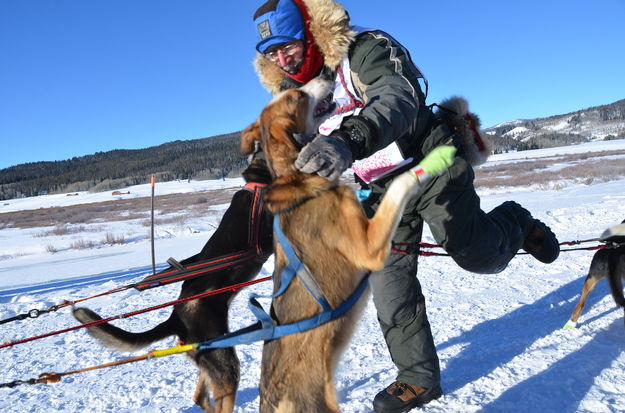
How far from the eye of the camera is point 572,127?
12606 cm

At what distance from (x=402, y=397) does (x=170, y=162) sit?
103651 mm

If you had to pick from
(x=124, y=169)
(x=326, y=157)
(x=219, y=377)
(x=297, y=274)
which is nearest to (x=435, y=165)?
(x=326, y=157)

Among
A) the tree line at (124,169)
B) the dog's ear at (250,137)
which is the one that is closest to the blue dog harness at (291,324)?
the dog's ear at (250,137)

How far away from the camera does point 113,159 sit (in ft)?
357

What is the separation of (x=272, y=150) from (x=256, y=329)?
34.8 inches

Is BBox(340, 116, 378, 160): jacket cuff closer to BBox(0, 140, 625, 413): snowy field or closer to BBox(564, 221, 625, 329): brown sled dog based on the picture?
BBox(0, 140, 625, 413): snowy field

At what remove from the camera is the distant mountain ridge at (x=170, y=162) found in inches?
3329

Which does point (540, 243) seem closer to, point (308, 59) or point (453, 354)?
point (453, 354)

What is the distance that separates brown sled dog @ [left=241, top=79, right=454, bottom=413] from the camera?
1.91 metres

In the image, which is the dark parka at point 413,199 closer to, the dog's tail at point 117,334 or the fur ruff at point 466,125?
the fur ruff at point 466,125

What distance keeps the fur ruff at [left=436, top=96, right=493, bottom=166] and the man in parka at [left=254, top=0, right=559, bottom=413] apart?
0.08ft

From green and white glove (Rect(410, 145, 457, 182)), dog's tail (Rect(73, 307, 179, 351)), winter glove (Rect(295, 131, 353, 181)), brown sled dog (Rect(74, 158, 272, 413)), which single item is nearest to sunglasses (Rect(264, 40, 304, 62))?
brown sled dog (Rect(74, 158, 272, 413))

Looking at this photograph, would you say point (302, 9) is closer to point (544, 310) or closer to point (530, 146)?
point (544, 310)

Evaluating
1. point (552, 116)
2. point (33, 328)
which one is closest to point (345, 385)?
point (33, 328)
